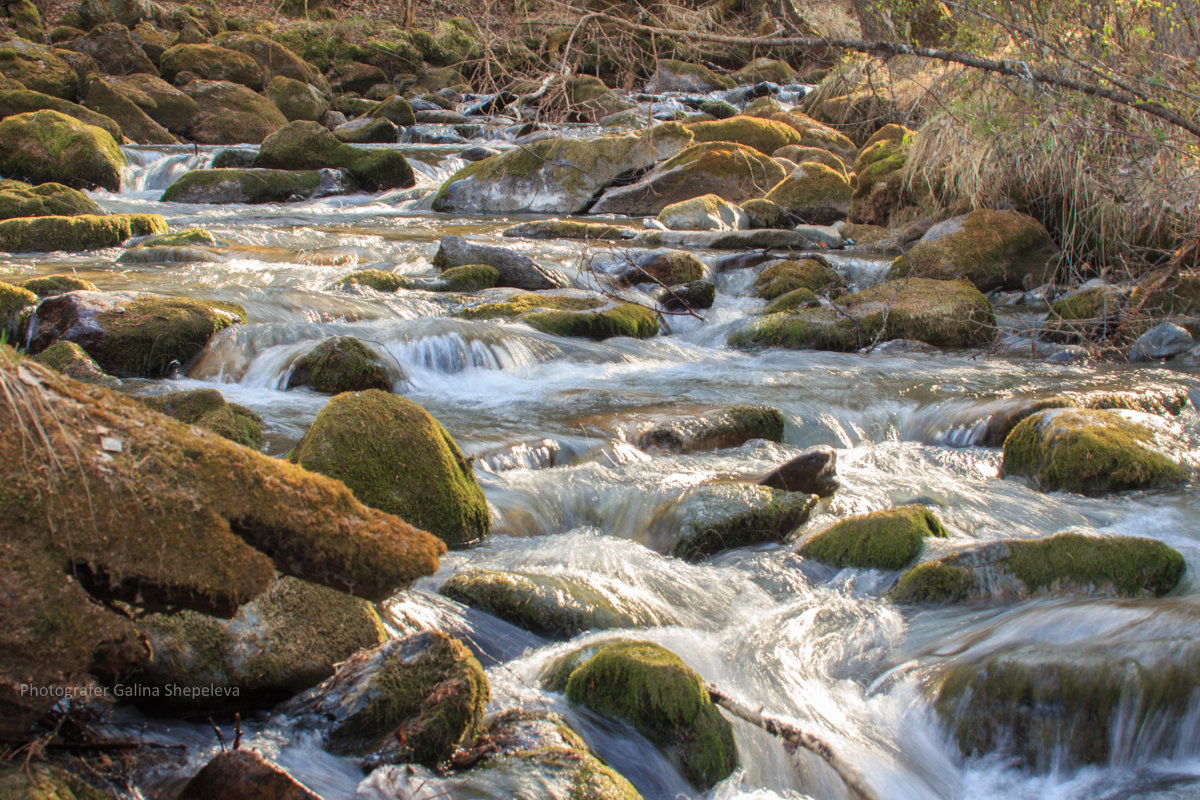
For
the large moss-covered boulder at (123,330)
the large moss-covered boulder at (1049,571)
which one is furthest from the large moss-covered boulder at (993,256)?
the large moss-covered boulder at (123,330)

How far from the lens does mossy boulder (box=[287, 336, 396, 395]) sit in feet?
22.1

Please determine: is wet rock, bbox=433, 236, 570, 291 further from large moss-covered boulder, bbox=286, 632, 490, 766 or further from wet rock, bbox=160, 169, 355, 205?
large moss-covered boulder, bbox=286, 632, 490, 766

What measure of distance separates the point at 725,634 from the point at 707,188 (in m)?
13.1

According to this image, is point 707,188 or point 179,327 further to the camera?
point 707,188

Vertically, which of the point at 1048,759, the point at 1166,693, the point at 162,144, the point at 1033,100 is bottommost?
the point at 162,144

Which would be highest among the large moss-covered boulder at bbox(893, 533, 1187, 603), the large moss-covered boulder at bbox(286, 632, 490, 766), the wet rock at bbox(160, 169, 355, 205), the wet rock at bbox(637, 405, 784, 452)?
the large moss-covered boulder at bbox(286, 632, 490, 766)

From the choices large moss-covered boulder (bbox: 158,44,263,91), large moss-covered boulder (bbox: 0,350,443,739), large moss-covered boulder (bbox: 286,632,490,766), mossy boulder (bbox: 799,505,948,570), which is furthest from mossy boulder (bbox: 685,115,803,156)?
large moss-covered boulder (bbox: 0,350,443,739)

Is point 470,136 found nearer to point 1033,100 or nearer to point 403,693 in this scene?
point 1033,100

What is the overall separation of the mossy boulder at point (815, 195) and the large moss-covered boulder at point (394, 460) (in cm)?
1187

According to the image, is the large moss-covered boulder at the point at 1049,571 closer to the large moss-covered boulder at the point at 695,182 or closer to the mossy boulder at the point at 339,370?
the mossy boulder at the point at 339,370

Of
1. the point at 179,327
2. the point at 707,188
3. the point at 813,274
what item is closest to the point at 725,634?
the point at 179,327

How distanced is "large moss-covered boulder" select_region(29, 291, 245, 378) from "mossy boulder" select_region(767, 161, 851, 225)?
10516 mm

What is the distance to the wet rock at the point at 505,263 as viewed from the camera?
10.5 meters

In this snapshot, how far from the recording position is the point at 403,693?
103 inches
